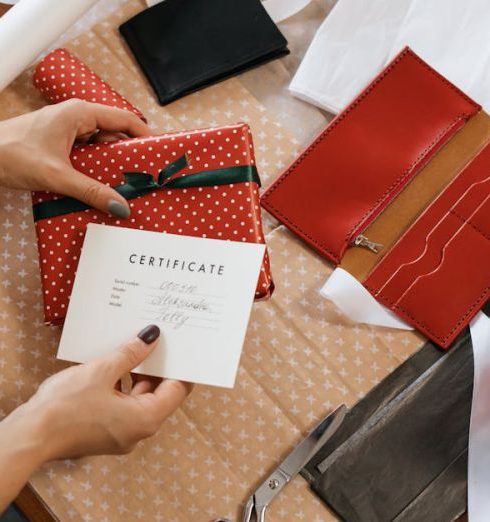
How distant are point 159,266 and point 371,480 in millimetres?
337

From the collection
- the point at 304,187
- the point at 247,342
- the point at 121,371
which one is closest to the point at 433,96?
the point at 304,187

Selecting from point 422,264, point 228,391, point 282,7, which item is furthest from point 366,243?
point 282,7

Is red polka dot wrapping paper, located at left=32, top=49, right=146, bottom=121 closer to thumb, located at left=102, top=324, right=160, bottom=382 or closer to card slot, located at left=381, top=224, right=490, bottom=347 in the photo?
thumb, located at left=102, top=324, right=160, bottom=382

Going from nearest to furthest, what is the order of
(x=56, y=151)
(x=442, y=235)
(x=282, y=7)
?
(x=56, y=151)
(x=442, y=235)
(x=282, y=7)

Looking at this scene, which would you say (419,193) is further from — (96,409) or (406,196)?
(96,409)

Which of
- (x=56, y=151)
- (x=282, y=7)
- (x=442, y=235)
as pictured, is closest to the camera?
(x=56, y=151)

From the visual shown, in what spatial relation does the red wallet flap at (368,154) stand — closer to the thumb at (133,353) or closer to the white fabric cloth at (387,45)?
the white fabric cloth at (387,45)

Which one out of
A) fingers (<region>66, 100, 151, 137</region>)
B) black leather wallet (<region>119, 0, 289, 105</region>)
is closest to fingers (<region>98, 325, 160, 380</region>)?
fingers (<region>66, 100, 151, 137</region>)

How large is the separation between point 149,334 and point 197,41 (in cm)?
42

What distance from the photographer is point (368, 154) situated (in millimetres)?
819

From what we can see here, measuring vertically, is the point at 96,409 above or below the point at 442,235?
below

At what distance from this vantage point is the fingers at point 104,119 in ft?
2.33

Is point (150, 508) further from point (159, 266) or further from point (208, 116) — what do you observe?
point (208, 116)

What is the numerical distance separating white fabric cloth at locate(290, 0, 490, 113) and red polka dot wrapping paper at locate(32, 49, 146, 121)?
0.24m
